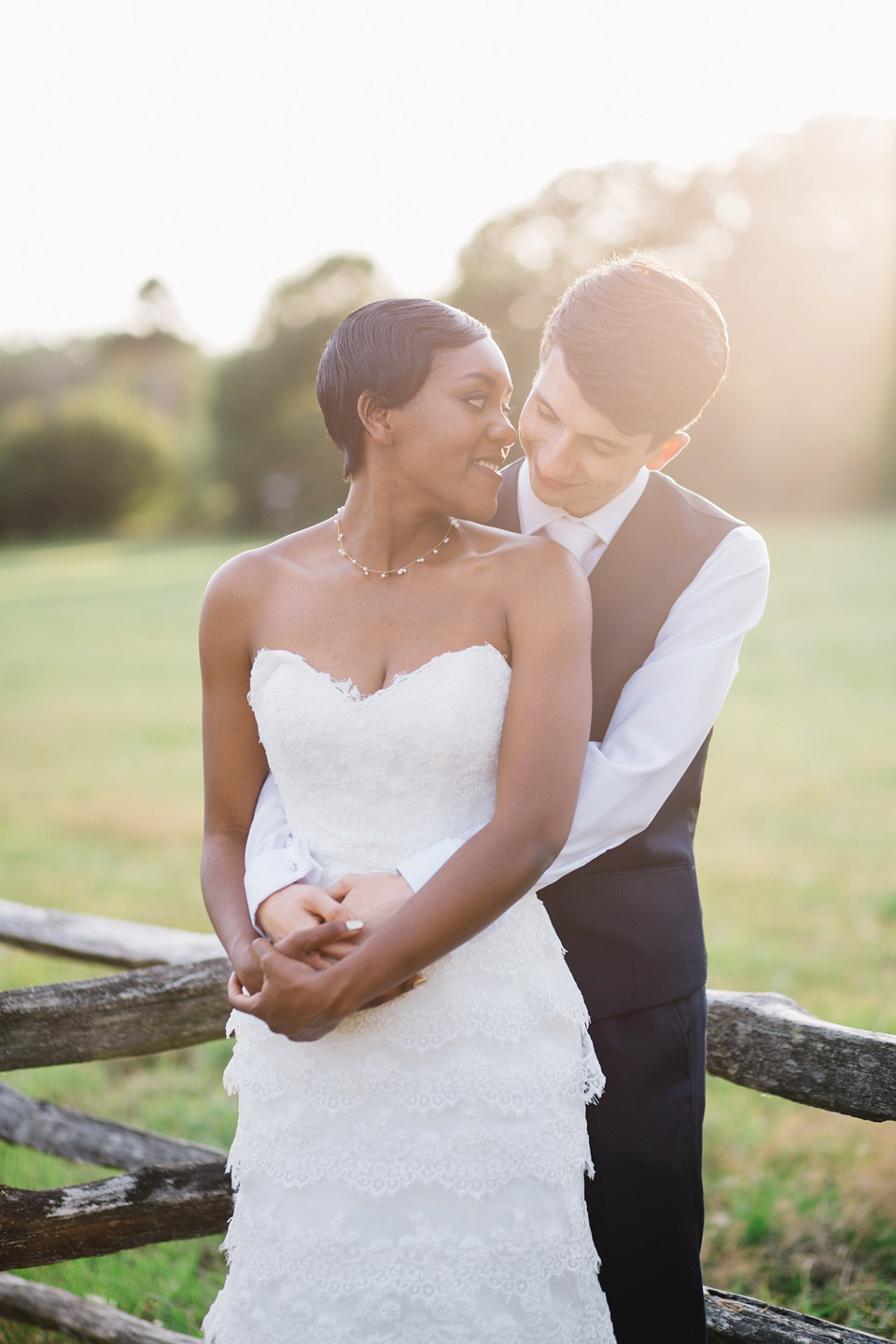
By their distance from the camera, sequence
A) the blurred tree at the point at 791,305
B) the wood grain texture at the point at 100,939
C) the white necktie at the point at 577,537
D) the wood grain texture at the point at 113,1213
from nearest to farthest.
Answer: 1. the white necktie at the point at 577,537
2. the wood grain texture at the point at 113,1213
3. the wood grain texture at the point at 100,939
4. the blurred tree at the point at 791,305

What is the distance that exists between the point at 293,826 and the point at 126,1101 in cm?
335

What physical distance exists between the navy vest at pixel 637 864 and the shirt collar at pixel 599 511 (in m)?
0.02

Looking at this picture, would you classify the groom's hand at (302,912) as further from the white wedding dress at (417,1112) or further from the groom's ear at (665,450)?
the groom's ear at (665,450)

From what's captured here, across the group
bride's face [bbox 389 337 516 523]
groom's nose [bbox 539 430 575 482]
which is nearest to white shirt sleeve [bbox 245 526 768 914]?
groom's nose [bbox 539 430 575 482]

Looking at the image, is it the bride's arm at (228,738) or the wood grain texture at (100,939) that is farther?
the wood grain texture at (100,939)

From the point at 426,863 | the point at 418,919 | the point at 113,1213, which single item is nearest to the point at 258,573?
the point at 426,863

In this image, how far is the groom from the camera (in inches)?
97.5

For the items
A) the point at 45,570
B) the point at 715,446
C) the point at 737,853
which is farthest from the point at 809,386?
the point at 737,853

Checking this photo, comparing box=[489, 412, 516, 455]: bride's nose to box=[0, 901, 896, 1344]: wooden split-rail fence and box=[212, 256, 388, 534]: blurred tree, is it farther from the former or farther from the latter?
box=[212, 256, 388, 534]: blurred tree

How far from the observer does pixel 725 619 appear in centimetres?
252

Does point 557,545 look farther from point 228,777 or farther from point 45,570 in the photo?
point 45,570

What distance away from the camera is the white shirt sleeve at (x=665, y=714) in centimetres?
234

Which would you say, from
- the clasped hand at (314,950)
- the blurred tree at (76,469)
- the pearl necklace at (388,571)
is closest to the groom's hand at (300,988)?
the clasped hand at (314,950)

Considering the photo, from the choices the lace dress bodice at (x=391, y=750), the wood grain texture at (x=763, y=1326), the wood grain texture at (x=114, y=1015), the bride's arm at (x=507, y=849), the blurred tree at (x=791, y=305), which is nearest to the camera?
the bride's arm at (x=507, y=849)
